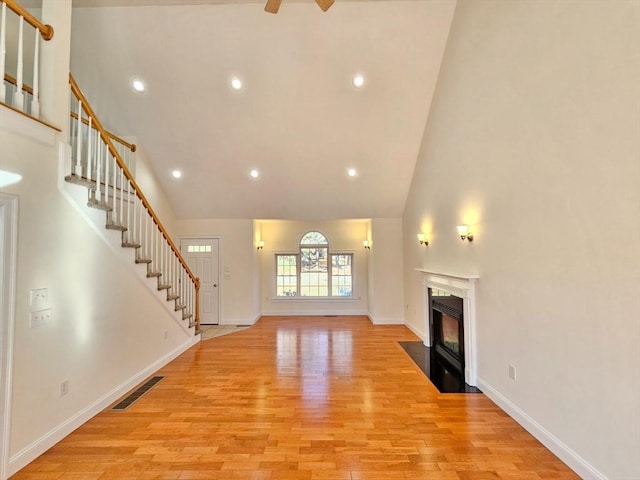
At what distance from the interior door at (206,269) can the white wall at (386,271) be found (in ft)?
11.7

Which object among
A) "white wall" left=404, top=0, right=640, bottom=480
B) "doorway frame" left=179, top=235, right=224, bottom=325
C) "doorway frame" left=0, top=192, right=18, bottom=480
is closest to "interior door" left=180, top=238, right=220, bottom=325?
"doorway frame" left=179, top=235, right=224, bottom=325

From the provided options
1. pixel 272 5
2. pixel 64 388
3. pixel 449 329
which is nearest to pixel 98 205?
pixel 64 388

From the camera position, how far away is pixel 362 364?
4496 millimetres

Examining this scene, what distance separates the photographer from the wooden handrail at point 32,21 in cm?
Result: 248

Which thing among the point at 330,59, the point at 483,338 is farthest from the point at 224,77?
the point at 483,338

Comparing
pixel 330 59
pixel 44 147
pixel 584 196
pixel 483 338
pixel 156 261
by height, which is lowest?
pixel 483 338

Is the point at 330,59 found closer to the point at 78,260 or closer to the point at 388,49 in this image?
the point at 388,49

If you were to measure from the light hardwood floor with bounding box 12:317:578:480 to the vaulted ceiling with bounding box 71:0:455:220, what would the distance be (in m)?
3.49

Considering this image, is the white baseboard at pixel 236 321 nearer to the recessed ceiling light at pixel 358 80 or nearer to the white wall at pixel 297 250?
the white wall at pixel 297 250

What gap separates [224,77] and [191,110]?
853 mm

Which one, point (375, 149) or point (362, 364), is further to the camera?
point (375, 149)

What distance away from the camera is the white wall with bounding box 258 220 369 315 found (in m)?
8.27

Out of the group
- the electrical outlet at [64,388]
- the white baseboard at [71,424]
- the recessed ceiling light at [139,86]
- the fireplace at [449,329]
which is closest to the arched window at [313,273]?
the fireplace at [449,329]

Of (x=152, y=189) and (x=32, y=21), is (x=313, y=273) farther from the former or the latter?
(x=32, y=21)
